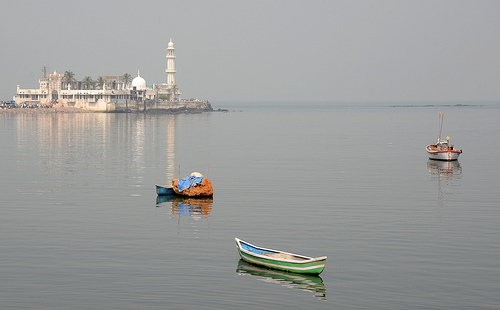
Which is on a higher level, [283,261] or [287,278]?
[283,261]

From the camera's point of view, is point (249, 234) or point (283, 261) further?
point (249, 234)

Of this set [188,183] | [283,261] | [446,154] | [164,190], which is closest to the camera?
[283,261]

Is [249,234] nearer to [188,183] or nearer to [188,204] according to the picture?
[188,204]

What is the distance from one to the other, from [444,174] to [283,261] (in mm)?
40891

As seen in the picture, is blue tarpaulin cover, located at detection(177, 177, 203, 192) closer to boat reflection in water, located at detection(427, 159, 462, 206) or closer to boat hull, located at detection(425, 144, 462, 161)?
boat reflection in water, located at detection(427, 159, 462, 206)

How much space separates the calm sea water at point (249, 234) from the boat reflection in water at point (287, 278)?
0.37 feet

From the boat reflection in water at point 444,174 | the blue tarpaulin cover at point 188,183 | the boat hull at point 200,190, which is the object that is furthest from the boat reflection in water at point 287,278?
the boat reflection in water at point 444,174

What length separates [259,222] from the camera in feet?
125

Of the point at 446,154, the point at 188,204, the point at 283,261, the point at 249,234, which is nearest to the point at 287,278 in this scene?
the point at 283,261

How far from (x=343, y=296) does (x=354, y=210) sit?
58.7 feet

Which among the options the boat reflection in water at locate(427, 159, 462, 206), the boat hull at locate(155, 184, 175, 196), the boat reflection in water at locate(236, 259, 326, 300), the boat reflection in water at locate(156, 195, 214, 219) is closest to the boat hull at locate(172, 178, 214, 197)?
the boat reflection in water at locate(156, 195, 214, 219)

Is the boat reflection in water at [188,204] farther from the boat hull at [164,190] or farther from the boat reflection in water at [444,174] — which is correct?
the boat reflection in water at [444,174]

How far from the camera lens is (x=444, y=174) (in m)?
63.2

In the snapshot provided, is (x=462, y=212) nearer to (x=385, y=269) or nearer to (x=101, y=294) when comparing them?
(x=385, y=269)
